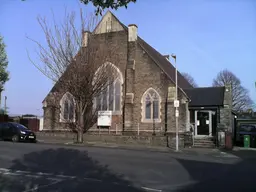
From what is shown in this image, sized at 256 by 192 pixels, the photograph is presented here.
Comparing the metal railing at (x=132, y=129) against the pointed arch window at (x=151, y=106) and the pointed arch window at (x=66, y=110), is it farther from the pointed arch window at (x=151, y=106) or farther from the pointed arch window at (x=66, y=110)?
the pointed arch window at (x=66, y=110)

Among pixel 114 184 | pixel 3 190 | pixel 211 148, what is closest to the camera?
pixel 3 190

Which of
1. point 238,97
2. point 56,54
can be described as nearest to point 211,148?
point 56,54

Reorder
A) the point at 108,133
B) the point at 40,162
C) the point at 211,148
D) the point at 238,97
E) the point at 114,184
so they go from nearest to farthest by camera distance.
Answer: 1. the point at 114,184
2. the point at 40,162
3. the point at 211,148
4. the point at 108,133
5. the point at 238,97

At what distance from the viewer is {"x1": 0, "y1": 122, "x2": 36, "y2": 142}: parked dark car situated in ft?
80.3

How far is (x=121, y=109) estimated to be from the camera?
28359mm

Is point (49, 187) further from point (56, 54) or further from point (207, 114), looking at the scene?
point (207, 114)

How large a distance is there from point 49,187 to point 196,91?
Answer: 20.7 meters

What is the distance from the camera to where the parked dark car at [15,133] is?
24484 mm

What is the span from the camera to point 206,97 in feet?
85.4

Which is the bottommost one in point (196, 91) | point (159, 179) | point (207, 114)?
point (159, 179)

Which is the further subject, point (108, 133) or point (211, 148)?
point (108, 133)

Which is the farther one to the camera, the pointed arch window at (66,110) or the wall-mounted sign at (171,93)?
the pointed arch window at (66,110)

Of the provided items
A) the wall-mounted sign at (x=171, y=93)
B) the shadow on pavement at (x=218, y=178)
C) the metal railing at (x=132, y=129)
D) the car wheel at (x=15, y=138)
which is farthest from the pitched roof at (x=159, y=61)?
the shadow on pavement at (x=218, y=178)

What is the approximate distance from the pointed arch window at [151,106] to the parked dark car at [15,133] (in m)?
9.72
